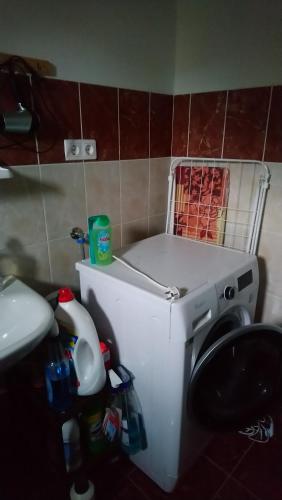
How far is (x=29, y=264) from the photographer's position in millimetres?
1217

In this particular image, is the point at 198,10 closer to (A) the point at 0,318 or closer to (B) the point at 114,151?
(B) the point at 114,151

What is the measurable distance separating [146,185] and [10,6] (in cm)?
88

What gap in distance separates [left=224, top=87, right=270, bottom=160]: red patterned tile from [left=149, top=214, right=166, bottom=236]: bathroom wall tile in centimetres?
49

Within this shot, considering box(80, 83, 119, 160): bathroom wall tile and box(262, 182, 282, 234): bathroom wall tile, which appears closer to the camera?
box(80, 83, 119, 160): bathroom wall tile

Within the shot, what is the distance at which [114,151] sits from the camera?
1.39 m

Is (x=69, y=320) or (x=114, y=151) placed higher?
(x=114, y=151)

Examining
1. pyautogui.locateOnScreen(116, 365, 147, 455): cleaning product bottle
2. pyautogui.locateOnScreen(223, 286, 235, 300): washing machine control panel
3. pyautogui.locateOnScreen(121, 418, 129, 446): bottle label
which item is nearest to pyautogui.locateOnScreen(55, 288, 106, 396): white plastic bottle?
pyautogui.locateOnScreen(116, 365, 147, 455): cleaning product bottle

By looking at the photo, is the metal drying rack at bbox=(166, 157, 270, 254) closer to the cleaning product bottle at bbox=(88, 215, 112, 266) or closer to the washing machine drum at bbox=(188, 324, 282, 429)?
the washing machine drum at bbox=(188, 324, 282, 429)

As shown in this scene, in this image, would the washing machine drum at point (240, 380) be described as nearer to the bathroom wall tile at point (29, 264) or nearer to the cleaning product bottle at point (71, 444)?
the cleaning product bottle at point (71, 444)

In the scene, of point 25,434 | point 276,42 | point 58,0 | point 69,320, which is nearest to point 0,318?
point 69,320

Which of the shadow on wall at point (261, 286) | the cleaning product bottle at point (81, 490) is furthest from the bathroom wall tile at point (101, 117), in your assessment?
the cleaning product bottle at point (81, 490)

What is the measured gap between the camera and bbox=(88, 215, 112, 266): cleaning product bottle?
116 centimetres

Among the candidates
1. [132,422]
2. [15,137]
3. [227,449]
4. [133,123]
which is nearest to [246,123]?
[133,123]

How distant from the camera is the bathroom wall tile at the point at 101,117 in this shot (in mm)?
1236
